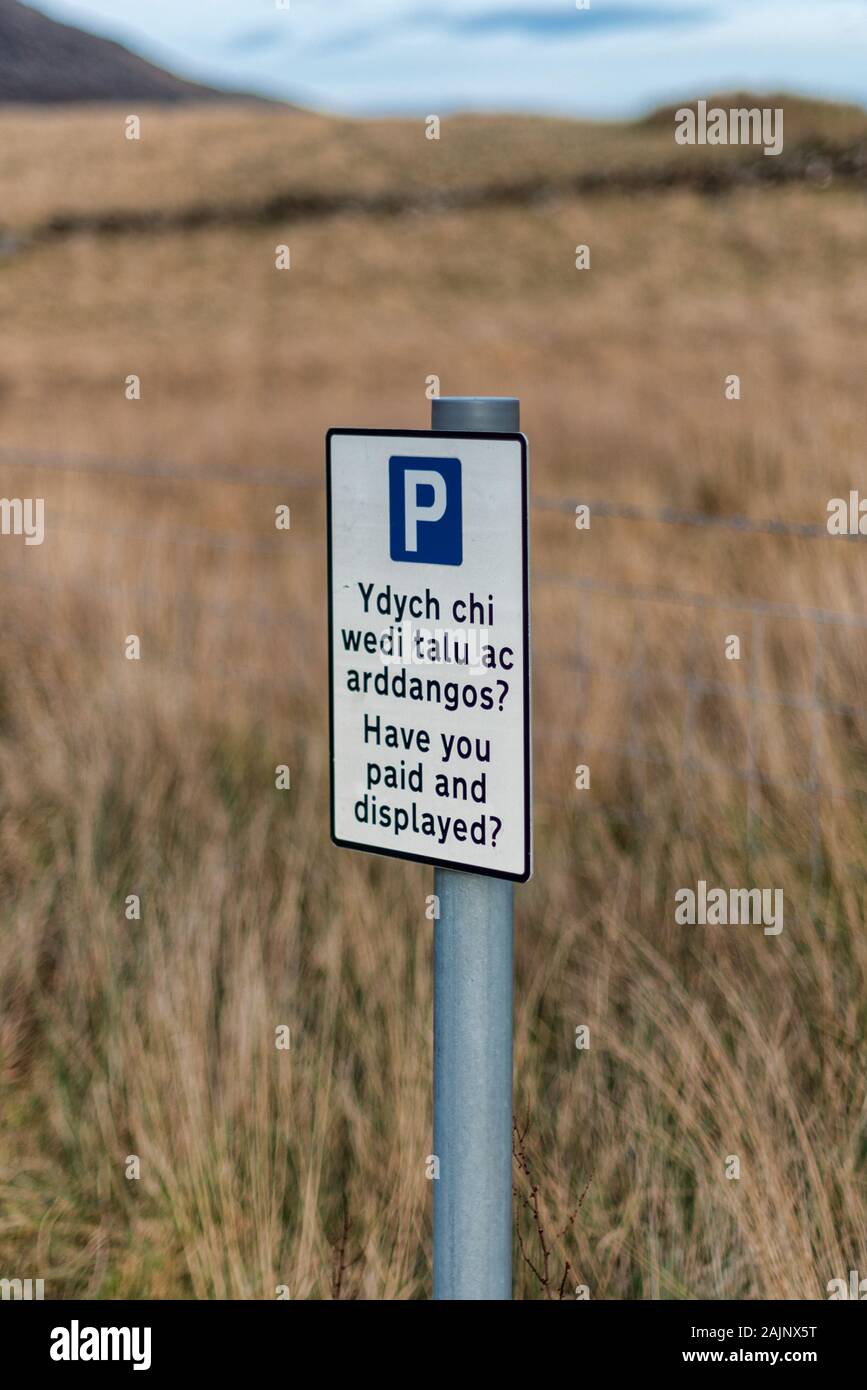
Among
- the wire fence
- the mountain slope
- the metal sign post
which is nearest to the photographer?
the metal sign post

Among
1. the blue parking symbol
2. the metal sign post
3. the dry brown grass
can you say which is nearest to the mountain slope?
the metal sign post

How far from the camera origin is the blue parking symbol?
158cm

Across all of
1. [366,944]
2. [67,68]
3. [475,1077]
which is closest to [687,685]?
[366,944]

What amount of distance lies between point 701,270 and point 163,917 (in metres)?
33.0

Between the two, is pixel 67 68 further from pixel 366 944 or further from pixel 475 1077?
pixel 366 944

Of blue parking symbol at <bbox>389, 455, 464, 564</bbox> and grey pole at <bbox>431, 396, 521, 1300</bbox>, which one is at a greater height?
blue parking symbol at <bbox>389, 455, 464, 564</bbox>

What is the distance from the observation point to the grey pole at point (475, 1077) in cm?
163

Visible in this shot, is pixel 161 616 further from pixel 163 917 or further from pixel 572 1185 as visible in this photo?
pixel 572 1185

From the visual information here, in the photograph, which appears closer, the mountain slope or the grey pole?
the grey pole

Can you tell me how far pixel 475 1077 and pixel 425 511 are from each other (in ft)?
1.80

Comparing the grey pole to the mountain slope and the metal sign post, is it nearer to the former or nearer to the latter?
the metal sign post

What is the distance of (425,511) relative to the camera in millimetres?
1615

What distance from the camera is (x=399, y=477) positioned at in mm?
1629

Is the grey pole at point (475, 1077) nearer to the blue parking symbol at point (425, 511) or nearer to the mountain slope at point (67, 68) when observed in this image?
the blue parking symbol at point (425, 511)
